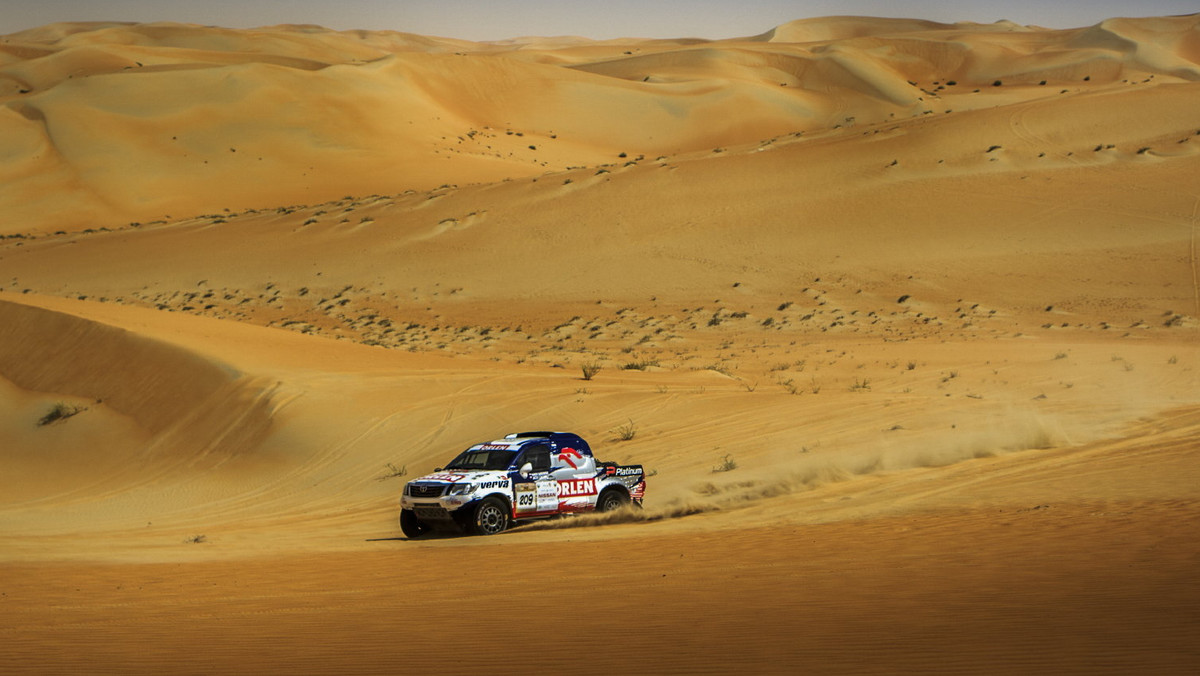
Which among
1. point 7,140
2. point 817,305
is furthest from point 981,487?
point 7,140

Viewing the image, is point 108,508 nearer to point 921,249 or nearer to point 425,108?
point 921,249

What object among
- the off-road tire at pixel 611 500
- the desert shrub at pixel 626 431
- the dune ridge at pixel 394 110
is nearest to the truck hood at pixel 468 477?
the off-road tire at pixel 611 500

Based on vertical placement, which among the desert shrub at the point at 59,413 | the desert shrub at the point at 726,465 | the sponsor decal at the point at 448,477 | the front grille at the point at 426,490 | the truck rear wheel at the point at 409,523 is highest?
the sponsor decal at the point at 448,477

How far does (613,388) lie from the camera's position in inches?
982

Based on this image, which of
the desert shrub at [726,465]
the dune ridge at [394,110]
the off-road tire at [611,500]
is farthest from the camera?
the dune ridge at [394,110]

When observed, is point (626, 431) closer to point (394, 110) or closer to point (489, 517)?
point (489, 517)

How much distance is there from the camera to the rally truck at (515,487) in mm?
15750

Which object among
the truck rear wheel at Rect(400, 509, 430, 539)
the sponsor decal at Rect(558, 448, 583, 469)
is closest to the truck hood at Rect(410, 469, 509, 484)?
the truck rear wheel at Rect(400, 509, 430, 539)

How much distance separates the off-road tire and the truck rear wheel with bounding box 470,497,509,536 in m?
1.48

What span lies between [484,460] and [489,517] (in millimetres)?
996

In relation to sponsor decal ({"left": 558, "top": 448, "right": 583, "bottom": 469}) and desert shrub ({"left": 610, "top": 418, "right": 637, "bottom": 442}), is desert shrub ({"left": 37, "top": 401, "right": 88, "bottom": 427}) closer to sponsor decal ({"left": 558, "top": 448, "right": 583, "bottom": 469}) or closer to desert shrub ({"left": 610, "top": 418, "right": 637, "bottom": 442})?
desert shrub ({"left": 610, "top": 418, "right": 637, "bottom": 442})

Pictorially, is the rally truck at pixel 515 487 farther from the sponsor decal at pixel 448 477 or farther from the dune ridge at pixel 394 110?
the dune ridge at pixel 394 110

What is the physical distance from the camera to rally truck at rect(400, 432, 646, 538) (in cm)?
1575

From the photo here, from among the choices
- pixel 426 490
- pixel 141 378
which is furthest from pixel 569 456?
pixel 141 378
